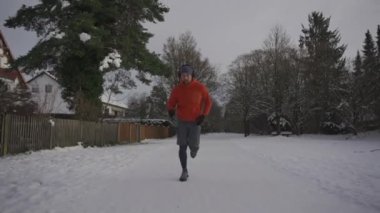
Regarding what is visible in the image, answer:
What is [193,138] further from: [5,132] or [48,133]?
[48,133]

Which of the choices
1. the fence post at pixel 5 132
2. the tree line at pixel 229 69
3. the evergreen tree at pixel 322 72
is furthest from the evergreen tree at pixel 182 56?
the fence post at pixel 5 132

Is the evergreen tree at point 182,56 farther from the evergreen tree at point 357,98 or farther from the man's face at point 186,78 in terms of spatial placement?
the man's face at point 186,78

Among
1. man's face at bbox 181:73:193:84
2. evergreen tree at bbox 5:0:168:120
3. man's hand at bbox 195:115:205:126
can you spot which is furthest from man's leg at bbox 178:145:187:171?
evergreen tree at bbox 5:0:168:120

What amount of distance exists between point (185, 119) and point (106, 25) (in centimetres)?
1524

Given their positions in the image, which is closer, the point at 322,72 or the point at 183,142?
the point at 183,142

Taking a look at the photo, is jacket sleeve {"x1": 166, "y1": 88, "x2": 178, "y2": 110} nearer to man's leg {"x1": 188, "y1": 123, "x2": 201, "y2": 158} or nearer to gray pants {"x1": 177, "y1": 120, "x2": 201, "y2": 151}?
gray pants {"x1": 177, "y1": 120, "x2": 201, "y2": 151}

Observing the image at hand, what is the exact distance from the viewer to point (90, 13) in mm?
17875

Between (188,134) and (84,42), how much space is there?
12990mm

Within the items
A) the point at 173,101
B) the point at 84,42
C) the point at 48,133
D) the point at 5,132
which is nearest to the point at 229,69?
the point at 84,42

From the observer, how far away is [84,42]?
17047 millimetres

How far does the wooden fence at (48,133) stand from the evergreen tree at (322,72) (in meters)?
21.0

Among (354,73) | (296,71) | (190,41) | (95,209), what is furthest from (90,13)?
(296,71)

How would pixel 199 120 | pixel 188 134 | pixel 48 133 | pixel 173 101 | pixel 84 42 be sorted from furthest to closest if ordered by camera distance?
pixel 84 42 → pixel 48 133 → pixel 173 101 → pixel 188 134 → pixel 199 120

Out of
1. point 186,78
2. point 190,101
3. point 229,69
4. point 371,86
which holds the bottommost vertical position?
point 190,101
